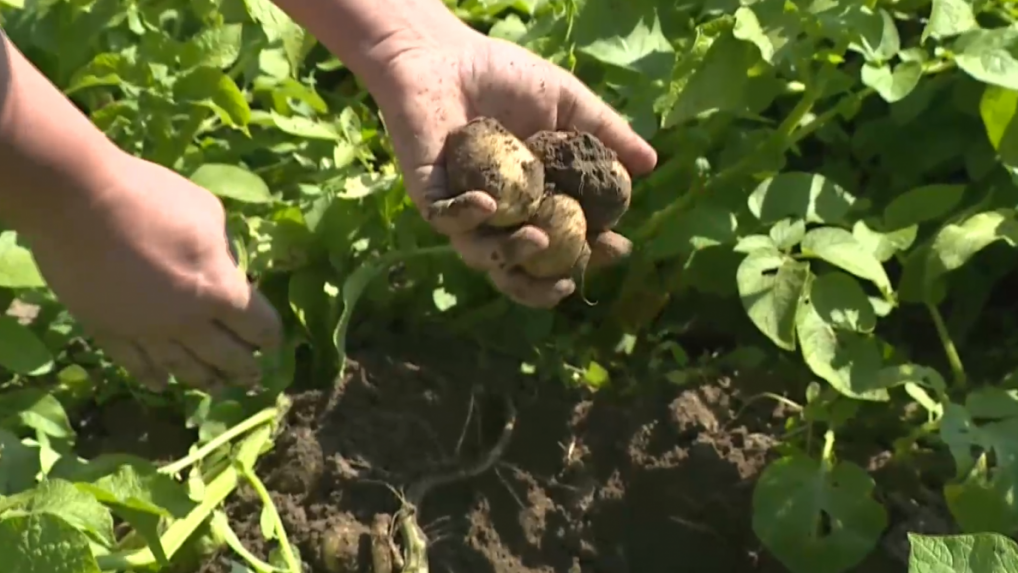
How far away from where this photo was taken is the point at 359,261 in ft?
4.48

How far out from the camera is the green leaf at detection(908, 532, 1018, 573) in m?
0.73

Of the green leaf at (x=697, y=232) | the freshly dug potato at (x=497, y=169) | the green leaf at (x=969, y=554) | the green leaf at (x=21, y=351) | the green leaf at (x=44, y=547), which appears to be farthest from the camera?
the green leaf at (x=697, y=232)

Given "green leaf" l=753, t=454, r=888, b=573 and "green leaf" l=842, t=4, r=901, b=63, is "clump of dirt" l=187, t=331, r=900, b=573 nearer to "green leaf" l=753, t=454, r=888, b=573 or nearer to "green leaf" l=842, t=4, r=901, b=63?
"green leaf" l=753, t=454, r=888, b=573

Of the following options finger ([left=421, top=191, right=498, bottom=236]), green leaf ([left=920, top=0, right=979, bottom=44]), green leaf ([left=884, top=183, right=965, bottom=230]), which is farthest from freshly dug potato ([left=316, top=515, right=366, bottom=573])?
green leaf ([left=920, top=0, right=979, bottom=44])

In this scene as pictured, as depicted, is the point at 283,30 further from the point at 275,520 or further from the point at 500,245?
the point at 275,520

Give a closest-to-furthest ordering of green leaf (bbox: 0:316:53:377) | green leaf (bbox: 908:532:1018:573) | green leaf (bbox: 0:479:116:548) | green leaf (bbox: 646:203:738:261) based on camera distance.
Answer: green leaf (bbox: 908:532:1018:573), green leaf (bbox: 0:479:116:548), green leaf (bbox: 0:316:53:377), green leaf (bbox: 646:203:738:261)

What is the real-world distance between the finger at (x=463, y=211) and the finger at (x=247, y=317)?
192 mm

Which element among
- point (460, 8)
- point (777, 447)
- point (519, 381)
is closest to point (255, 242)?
point (519, 381)

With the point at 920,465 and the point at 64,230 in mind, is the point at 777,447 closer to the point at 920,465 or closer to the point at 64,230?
the point at 920,465

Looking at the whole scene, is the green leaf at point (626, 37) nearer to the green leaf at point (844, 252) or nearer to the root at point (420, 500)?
the green leaf at point (844, 252)

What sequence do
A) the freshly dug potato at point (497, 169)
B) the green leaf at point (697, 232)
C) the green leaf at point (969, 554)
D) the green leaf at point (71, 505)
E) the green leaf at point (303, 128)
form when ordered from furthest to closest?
1. the green leaf at point (303, 128)
2. the green leaf at point (697, 232)
3. the freshly dug potato at point (497, 169)
4. the green leaf at point (71, 505)
5. the green leaf at point (969, 554)

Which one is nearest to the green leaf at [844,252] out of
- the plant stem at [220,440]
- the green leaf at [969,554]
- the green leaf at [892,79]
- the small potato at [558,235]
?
the green leaf at [892,79]

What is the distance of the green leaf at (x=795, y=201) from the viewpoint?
4.17 feet

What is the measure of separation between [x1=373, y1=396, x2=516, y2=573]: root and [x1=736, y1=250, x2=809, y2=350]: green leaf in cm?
29
